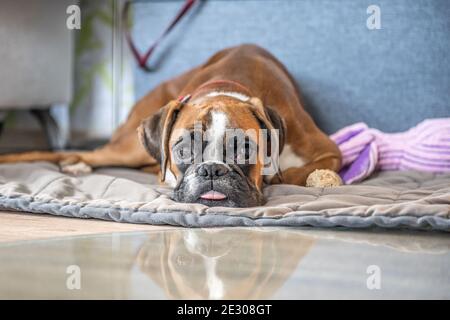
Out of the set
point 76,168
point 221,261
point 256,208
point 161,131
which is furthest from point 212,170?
point 76,168

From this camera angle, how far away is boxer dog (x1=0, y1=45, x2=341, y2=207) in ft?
7.07

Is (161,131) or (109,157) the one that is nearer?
(161,131)

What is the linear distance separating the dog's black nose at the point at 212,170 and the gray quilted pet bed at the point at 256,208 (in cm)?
11

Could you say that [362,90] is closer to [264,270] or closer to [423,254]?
[423,254]

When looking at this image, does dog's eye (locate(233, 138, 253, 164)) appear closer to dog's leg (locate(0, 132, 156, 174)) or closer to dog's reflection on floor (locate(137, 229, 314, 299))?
dog's reflection on floor (locate(137, 229, 314, 299))

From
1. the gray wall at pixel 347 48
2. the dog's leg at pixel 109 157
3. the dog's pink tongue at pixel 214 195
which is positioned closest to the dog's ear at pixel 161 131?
the dog's pink tongue at pixel 214 195

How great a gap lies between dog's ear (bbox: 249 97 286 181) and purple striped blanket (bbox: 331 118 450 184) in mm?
369

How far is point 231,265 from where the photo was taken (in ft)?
5.21


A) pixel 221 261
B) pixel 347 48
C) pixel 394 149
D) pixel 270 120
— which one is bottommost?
pixel 221 261

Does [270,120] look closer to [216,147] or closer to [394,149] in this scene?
[216,147]

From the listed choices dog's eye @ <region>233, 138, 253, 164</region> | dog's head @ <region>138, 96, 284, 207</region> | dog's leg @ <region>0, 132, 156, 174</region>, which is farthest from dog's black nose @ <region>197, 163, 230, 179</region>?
dog's leg @ <region>0, 132, 156, 174</region>

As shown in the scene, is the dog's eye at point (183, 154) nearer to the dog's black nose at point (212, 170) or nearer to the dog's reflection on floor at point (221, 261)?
the dog's black nose at point (212, 170)

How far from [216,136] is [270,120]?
0.94 ft

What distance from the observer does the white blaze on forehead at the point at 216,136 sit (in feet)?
7.20
